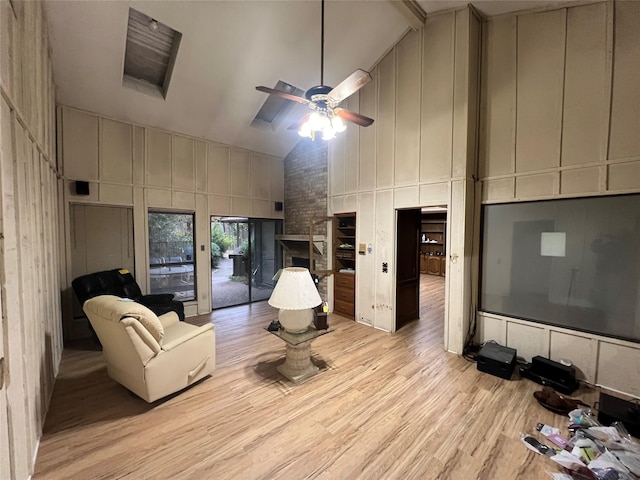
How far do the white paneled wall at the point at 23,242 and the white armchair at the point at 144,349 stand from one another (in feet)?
1.63

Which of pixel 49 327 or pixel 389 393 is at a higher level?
pixel 49 327

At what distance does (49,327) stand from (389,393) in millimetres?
3916

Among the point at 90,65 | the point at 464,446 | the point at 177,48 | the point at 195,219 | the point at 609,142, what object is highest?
the point at 177,48

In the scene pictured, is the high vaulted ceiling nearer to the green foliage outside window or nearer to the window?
the window

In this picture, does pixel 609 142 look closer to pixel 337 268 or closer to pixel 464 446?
pixel 464 446

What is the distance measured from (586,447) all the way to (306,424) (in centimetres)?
224

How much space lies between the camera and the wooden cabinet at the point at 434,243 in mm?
10383

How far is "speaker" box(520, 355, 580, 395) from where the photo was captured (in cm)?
293

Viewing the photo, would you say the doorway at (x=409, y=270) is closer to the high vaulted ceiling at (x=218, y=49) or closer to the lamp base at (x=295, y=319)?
the lamp base at (x=295, y=319)

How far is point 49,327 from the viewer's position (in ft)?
9.85

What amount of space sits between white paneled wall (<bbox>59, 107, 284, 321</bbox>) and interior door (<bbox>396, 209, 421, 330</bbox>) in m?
3.41

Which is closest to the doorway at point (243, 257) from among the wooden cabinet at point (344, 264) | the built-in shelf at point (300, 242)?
the built-in shelf at point (300, 242)

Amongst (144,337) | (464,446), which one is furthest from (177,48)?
(464,446)

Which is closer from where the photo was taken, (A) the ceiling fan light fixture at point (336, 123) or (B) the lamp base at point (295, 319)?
(A) the ceiling fan light fixture at point (336, 123)
